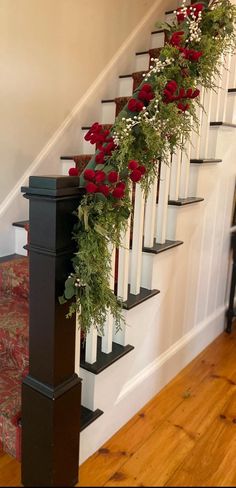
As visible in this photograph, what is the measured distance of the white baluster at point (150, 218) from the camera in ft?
5.73

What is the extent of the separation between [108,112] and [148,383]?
2038 millimetres

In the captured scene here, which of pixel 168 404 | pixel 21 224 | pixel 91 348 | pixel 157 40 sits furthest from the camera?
pixel 157 40

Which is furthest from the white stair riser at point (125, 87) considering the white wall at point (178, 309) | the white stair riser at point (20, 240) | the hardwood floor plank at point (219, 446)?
the hardwood floor plank at point (219, 446)

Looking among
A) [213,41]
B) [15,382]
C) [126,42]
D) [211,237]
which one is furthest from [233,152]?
[15,382]

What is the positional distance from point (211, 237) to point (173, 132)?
1.25m

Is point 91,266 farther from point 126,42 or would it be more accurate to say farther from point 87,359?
point 126,42

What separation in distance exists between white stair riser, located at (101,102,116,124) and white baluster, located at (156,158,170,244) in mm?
1276

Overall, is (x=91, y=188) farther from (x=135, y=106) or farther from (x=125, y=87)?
(x=125, y=87)

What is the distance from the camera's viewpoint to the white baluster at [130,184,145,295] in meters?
1.63

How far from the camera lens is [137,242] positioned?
1.68 m

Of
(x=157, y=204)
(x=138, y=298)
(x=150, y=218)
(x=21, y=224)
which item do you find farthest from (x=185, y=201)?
(x=21, y=224)

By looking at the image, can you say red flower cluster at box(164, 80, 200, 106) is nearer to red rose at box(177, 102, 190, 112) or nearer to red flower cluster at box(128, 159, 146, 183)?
red rose at box(177, 102, 190, 112)

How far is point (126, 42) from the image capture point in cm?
311

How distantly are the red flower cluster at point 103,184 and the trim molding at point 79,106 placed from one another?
1.40 metres
